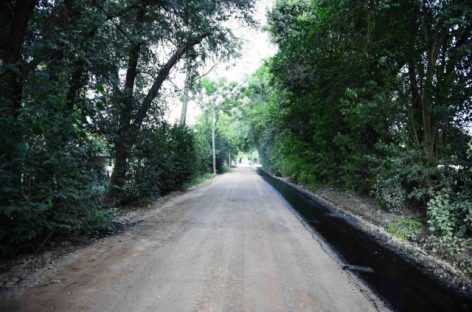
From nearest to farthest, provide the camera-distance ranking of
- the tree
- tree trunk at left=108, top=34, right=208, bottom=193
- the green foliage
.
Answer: the tree < tree trunk at left=108, top=34, right=208, bottom=193 < the green foliage

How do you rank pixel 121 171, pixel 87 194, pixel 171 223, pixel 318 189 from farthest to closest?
pixel 318 189 < pixel 121 171 < pixel 171 223 < pixel 87 194

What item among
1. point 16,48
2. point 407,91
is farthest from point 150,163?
point 407,91

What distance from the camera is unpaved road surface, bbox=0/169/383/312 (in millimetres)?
3877

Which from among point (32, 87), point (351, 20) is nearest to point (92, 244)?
point (32, 87)

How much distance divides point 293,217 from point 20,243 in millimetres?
6781

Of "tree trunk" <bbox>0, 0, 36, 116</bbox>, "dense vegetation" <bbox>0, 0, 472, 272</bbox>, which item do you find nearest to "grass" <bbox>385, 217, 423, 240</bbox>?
"dense vegetation" <bbox>0, 0, 472, 272</bbox>

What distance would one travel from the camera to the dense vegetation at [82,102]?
4.90 meters

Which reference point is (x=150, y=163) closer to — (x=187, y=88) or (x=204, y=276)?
(x=187, y=88)

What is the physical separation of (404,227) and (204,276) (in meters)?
5.44

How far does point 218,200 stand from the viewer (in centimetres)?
1316

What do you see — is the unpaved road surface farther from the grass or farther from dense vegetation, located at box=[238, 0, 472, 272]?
dense vegetation, located at box=[238, 0, 472, 272]

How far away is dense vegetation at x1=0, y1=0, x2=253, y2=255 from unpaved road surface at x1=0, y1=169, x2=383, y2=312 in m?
1.09

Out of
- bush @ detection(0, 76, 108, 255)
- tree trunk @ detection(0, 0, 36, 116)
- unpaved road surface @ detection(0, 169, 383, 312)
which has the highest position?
tree trunk @ detection(0, 0, 36, 116)

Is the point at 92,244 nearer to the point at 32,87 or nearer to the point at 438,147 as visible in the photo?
the point at 32,87
